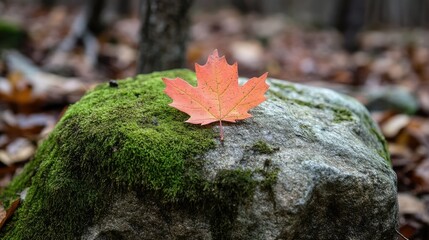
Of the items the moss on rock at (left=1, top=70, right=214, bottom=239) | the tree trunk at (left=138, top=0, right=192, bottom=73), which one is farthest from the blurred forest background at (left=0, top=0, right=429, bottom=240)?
the moss on rock at (left=1, top=70, right=214, bottom=239)

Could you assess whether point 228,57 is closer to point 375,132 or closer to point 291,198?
point 375,132

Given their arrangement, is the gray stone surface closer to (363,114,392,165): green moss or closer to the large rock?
the large rock

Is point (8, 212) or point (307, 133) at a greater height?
point (307, 133)

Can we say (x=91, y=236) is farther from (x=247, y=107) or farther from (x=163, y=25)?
(x=163, y=25)

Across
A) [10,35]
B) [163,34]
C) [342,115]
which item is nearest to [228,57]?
[10,35]

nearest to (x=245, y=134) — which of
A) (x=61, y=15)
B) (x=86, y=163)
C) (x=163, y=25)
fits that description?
(x=86, y=163)

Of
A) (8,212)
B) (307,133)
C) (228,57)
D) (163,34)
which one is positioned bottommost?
A: (8,212)

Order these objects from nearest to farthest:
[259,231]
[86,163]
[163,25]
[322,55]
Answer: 1. [259,231]
2. [86,163]
3. [163,25]
4. [322,55]
